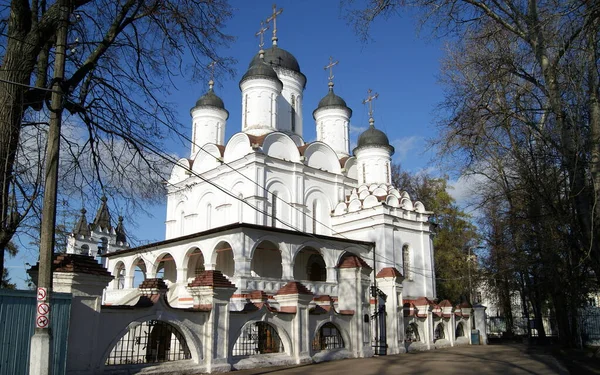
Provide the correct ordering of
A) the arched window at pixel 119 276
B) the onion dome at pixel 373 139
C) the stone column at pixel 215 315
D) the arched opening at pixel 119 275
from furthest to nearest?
1. the onion dome at pixel 373 139
2. the arched window at pixel 119 276
3. the arched opening at pixel 119 275
4. the stone column at pixel 215 315

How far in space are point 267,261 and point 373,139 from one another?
421 inches

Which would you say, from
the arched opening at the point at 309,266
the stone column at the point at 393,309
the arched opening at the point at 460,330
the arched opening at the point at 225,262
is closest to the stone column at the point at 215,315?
the stone column at the point at 393,309

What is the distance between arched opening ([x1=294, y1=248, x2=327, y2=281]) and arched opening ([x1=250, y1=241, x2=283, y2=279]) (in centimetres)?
129

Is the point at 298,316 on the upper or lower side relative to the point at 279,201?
lower

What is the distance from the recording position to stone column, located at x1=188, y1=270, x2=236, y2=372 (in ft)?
38.6

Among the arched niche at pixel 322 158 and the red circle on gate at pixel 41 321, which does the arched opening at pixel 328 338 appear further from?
the arched niche at pixel 322 158

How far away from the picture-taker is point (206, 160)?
29.8m

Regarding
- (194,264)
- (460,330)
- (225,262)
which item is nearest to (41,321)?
(225,262)

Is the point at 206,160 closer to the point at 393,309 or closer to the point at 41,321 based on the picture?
the point at 393,309

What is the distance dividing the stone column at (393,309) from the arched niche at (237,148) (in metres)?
10.7

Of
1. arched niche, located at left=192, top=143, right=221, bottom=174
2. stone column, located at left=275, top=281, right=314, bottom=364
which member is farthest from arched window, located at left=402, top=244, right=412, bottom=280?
stone column, located at left=275, top=281, right=314, bottom=364

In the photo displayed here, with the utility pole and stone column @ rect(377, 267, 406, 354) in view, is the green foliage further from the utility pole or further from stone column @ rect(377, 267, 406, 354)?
the utility pole

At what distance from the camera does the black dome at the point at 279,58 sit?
3256 centimetres

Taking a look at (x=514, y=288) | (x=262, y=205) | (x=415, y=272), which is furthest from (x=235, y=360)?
(x=514, y=288)
